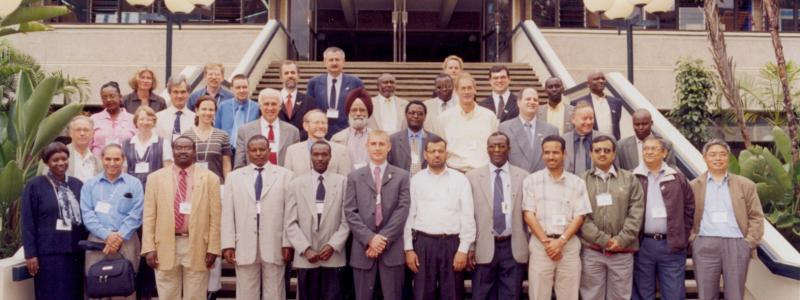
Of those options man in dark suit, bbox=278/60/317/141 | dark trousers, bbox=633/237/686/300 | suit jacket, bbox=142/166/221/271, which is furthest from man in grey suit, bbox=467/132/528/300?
man in dark suit, bbox=278/60/317/141

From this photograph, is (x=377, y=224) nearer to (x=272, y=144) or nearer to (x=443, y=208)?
(x=443, y=208)

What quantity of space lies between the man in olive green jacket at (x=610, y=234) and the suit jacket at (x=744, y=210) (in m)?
0.58

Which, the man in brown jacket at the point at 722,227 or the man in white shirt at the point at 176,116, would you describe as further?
the man in white shirt at the point at 176,116

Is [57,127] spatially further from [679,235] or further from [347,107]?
[679,235]

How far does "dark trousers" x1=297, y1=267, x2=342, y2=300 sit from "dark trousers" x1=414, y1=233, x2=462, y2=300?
0.69m

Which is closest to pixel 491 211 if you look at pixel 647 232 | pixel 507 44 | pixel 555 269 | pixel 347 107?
pixel 555 269

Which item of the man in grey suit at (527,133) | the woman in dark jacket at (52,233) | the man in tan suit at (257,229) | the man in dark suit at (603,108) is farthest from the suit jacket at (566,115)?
the woman in dark jacket at (52,233)

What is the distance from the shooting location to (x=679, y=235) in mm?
6418

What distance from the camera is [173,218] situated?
21.5ft

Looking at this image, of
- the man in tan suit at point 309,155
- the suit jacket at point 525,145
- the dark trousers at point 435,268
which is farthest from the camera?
the suit jacket at point 525,145

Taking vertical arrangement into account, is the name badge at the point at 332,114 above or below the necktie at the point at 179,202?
above

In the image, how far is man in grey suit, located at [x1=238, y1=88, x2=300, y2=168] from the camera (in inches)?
298

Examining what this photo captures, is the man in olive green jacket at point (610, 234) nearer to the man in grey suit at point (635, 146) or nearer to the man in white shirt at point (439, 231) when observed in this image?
the man in grey suit at point (635, 146)

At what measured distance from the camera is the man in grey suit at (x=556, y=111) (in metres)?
8.31
